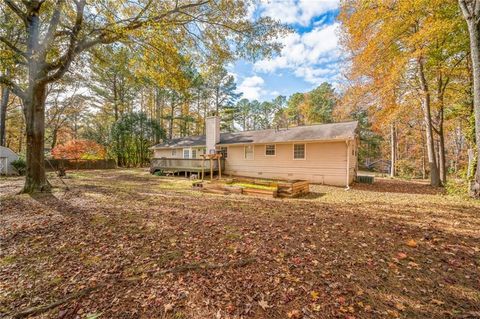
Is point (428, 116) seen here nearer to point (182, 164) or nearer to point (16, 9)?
point (182, 164)

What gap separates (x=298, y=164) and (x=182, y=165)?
9122mm

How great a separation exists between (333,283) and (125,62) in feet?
36.0

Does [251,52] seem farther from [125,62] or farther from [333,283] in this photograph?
[333,283]

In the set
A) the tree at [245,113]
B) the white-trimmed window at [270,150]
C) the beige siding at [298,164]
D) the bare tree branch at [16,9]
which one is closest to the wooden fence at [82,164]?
the beige siding at [298,164]

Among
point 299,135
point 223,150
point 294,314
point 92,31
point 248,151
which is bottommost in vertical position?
point 294,314

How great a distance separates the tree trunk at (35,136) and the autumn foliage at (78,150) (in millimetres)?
16974

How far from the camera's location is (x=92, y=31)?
22.9 feet

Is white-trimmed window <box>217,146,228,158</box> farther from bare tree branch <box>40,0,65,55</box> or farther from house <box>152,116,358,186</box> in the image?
bare tree branch <box>40,0,65,55</box>

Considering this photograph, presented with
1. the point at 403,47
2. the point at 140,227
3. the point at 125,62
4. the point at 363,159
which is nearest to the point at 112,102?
the point at 125,62

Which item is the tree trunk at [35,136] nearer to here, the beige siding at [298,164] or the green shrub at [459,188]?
the beige siding at [298,164]

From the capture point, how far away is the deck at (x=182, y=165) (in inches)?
631

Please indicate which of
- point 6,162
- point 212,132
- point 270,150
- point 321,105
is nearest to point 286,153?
point 270,150

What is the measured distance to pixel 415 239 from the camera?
13.2 feet

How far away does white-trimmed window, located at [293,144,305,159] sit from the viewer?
13.3 meters
